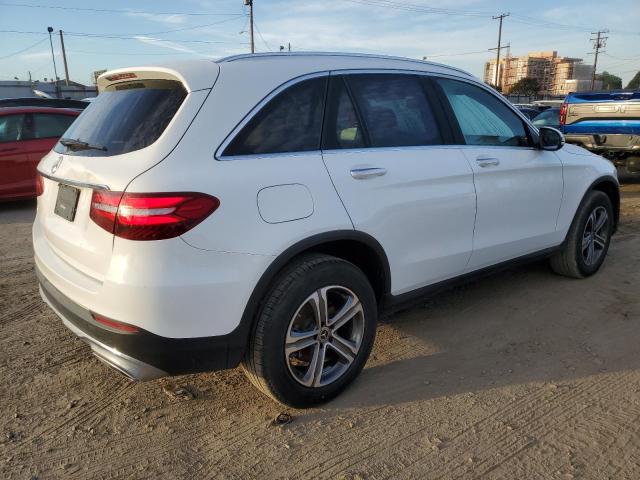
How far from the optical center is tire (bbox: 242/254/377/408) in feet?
8.18

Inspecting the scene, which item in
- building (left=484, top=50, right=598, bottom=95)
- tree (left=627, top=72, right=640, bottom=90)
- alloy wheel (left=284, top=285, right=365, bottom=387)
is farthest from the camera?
building (left=484, top=50, right=598, bottom=95)

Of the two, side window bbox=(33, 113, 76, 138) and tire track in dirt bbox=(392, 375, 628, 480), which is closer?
tire track in dirt bbox=(392, 375, 628, 480)

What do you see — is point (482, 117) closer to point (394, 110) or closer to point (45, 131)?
point (394, 110)

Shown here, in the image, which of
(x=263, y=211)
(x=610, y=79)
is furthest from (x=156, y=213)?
(x=610, y=79)

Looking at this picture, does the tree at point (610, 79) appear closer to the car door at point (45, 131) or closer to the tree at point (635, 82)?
the tree at point (635, 82)

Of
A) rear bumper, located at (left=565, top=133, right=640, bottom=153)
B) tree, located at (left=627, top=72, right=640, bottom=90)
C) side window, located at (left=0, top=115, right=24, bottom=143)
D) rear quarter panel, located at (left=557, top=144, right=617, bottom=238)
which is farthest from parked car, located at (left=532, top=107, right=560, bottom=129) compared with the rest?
tree, located at (left=627, top=72, right=640, bottom=90)

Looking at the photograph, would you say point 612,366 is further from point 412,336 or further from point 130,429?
point 130,429

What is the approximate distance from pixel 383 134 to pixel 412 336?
1.42 m

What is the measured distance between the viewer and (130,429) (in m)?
2.64

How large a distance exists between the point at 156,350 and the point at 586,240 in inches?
155

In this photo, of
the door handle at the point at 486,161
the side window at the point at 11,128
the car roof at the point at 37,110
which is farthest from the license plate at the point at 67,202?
the car roof at the point at 37,110

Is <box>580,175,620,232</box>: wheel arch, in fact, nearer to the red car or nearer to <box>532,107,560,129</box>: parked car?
the red car

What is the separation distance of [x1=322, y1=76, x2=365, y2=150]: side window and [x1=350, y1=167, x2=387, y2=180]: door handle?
15 cm

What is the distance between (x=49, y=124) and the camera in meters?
8.39
